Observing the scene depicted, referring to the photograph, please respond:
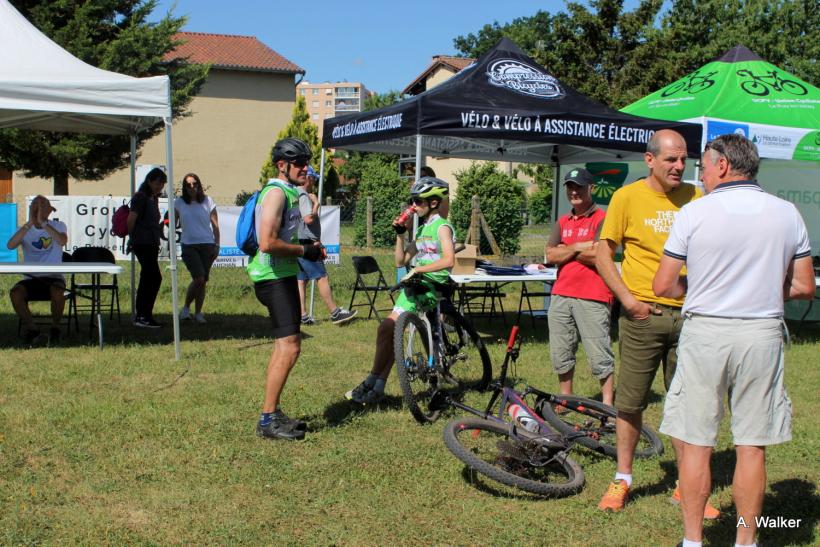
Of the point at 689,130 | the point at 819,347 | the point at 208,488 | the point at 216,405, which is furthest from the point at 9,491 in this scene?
the point at 819,347

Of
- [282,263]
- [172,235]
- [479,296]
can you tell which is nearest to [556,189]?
[479,296]

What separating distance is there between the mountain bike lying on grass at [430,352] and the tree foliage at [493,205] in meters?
13.8

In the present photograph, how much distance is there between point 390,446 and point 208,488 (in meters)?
1.18

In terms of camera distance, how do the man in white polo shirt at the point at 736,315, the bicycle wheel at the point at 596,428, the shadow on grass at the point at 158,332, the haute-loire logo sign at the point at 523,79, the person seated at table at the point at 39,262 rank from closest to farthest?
the man in white polo shirt at the point at 736,315
the bicycle wheel at the point at 596,428
the person seated at table at the point at 39,262
the shadow on grass at the point at 158,332
the haute-loire logo sign at the point at 523,79

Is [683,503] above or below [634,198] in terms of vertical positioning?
below

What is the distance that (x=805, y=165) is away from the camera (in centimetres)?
1106

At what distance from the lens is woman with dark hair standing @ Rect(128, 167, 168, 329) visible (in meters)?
8.70

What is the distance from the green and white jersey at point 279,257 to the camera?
468 centimetres

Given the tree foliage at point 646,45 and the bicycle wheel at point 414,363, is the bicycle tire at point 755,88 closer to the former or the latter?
the bicycle wheel at point 414,363

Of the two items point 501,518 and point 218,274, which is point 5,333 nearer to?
point 218,274

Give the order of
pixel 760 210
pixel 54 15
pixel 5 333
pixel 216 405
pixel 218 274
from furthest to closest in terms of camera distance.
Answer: pixel 54 15 → pixel 218 274 → pixel 5 333 → pixel 216 405 → pixel 760 210

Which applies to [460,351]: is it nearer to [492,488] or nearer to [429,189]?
[429,189]

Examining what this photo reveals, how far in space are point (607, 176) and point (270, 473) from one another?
311 inches

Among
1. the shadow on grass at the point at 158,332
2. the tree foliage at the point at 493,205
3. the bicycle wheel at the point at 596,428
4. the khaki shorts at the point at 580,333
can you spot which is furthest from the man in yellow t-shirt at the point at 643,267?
the tree foliage at the point at 493,205
